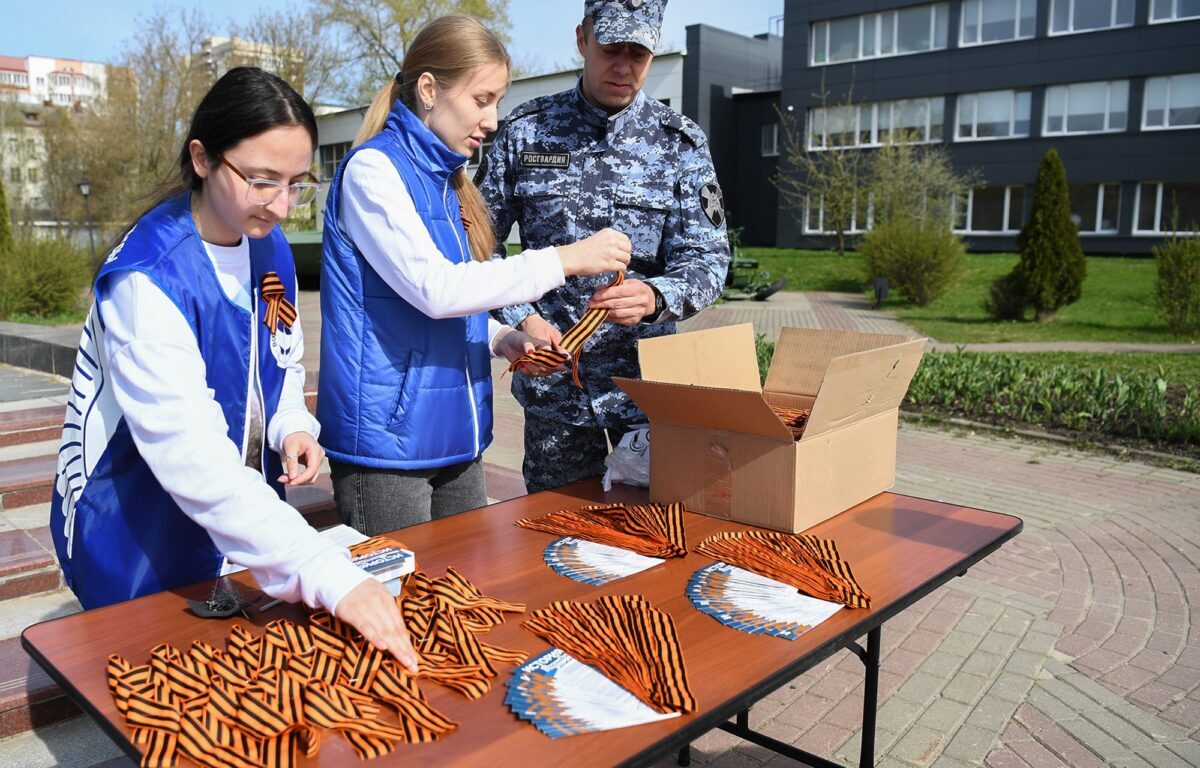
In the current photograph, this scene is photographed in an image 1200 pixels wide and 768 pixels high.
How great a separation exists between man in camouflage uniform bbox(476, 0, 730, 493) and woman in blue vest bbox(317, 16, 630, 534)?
0.47 meters

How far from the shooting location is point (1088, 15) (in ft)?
92.0

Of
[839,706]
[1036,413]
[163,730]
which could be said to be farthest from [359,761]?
[1036,413]

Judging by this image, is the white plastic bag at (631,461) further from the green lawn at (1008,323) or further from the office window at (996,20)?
the office window at (996,20)

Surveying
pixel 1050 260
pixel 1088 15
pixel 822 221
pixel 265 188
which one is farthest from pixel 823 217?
pixel 265 188

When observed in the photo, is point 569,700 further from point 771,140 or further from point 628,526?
point 771,140

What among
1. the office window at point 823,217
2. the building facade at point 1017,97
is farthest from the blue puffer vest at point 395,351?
the building facade at point 1017,97

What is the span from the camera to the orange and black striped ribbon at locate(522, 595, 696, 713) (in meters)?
1.29

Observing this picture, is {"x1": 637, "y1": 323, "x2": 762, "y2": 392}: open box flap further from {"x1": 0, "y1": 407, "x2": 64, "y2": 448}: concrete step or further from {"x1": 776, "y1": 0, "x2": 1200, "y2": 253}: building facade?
{"x1": 776, "y1": 0, "x2": 1200, "y2": 253}: building facade

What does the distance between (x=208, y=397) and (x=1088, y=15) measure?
32615 mm

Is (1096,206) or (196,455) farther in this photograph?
(1096,206)

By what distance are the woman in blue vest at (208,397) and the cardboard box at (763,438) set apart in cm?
78

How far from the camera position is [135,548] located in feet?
5.40

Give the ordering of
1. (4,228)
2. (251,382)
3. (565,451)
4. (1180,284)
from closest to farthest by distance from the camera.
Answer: (251,382) < (565,451) < (1180,284) < (4,228)

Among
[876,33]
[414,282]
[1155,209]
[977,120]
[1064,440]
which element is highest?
[876,33]
